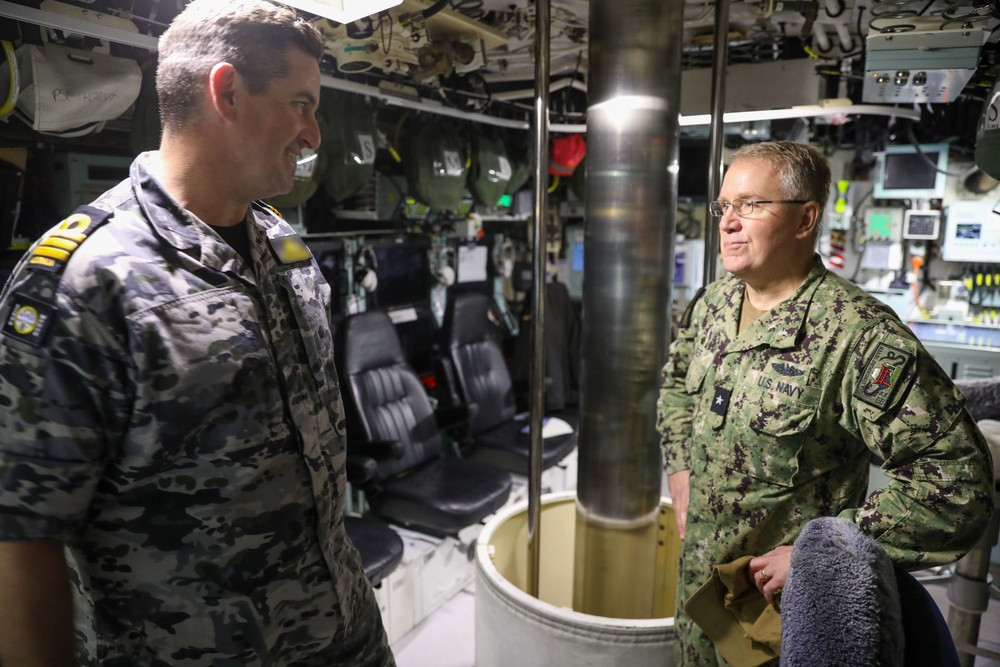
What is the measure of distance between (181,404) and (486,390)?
279 centimetres

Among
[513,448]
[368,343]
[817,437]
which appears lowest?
[513,448]

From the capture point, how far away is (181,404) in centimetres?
95

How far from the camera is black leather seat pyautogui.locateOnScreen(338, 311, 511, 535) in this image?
2781mm

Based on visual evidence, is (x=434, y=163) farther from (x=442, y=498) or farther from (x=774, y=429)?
(x=774, y=429)

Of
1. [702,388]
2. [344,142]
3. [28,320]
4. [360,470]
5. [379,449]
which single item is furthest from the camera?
[344,142]

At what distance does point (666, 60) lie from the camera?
165 cm

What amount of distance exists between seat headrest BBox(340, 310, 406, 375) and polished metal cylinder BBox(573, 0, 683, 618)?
4.58 feet

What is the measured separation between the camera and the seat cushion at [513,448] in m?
3.44

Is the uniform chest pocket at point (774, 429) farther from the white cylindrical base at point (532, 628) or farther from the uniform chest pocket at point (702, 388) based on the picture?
the white cylindrical base at point (532, 628)

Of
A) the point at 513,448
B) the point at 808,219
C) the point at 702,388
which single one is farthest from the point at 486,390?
the point at 808,219

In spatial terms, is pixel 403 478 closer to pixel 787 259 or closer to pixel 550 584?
pixel 550 584

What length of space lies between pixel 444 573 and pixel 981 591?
1934mm

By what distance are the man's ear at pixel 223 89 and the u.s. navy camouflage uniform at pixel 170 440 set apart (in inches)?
6.0

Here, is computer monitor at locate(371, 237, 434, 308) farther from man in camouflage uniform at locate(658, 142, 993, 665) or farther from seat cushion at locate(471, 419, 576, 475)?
man in camouflage uniform at locate(658, 142, 993, 665)
